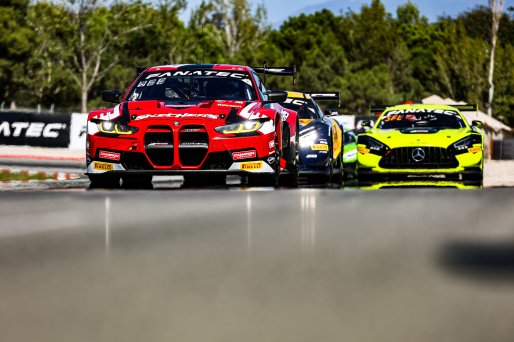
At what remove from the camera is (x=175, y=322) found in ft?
12.3

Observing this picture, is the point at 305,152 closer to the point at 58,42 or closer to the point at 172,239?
the point at 172,239

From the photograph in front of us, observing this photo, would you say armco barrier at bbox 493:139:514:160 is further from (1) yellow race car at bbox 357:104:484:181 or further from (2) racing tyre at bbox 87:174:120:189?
(2) racing tyre at bbox 87:174:120:189

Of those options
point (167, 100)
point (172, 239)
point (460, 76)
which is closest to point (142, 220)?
point (172, 239)

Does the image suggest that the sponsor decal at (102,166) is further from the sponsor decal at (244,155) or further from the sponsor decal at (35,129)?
the sponsor decal at (35,129)

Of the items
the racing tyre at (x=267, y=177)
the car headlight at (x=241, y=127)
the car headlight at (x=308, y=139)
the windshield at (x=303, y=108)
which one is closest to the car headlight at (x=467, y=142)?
the car headlight at (x=308, y=139)

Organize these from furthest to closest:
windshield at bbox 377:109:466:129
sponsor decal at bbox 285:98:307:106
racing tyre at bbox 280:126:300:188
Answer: sponsor decal at bbox 285:98:307:106
windshield at bbox 377:109:466:129
racing tyre at bbox 280:126:300:188

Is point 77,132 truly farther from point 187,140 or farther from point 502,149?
point 187,140

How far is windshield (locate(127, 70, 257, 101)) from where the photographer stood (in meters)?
11.1

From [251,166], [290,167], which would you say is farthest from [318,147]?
[251,166]

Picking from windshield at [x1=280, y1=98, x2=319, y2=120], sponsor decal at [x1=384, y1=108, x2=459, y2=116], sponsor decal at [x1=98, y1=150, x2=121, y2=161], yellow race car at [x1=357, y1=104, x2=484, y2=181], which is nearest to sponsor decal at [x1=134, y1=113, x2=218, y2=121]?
sponsor decal at [x1=98, y1=150, x2=121, y2=161]

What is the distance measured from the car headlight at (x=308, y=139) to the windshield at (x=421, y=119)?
1422mm

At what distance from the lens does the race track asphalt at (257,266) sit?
375 centimetres

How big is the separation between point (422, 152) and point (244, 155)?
4.65 m

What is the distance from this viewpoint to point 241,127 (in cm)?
998
